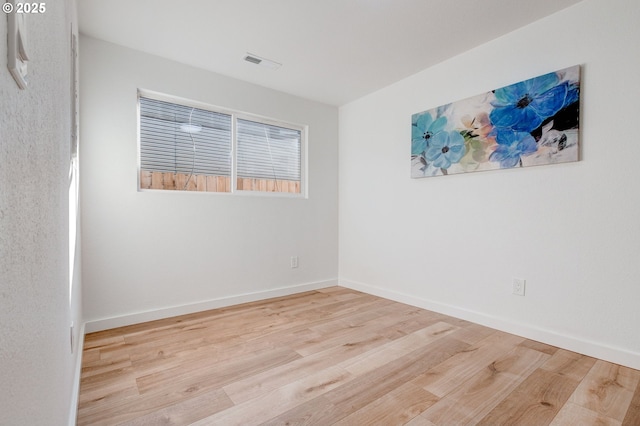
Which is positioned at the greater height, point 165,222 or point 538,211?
point 538,211

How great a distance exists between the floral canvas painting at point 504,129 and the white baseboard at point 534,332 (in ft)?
4.03

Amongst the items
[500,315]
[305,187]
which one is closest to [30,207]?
[500,315]

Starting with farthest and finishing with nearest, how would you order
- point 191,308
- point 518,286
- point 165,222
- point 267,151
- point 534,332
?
point 267,151 → point 191,308 → point 165,222 → point 518,286 → point 534,332

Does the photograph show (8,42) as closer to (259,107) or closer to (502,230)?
(502,230)

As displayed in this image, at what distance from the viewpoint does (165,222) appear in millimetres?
2697

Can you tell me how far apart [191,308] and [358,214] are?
211cm

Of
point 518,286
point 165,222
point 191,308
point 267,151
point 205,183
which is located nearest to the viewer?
point 518,286

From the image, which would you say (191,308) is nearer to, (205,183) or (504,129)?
(205,183)

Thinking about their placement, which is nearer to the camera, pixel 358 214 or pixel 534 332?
pixel 534 332

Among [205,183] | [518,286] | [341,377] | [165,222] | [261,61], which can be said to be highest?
[261,61]

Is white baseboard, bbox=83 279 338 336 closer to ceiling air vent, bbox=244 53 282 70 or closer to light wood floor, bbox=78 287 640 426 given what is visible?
light wood floor, bbox=78 287 640 426

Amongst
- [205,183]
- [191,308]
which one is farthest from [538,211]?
[191,308]

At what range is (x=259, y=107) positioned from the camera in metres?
3.27

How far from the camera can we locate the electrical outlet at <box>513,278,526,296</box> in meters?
2.29
